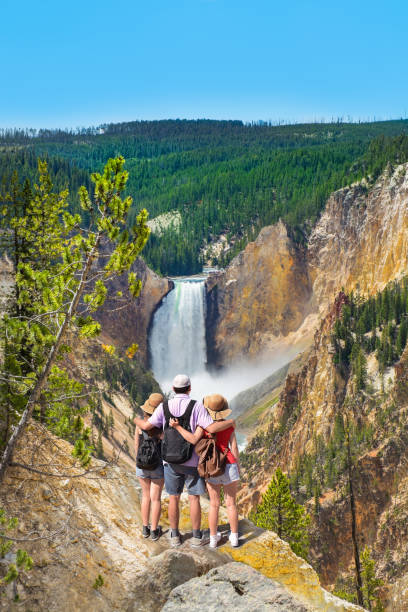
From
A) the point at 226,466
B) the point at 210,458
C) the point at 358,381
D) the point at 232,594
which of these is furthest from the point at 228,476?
the point at 358,381

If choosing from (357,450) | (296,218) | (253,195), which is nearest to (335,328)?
(357,450)

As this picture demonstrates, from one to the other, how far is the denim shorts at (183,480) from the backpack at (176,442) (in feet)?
0.59

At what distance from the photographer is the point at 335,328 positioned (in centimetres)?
5881

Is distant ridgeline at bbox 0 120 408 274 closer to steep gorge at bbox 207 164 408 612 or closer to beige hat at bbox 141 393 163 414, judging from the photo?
steep gorge at bbox 207 164 408 612

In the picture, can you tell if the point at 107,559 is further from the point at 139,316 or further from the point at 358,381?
the point at 139,316

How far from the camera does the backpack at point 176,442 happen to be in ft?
30.8

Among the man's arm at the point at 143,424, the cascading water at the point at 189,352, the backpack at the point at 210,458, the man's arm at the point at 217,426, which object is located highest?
the man's arm at the point at 217,426

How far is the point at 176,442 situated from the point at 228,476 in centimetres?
92

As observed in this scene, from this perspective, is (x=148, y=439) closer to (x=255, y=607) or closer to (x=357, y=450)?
(x=255, y=607)

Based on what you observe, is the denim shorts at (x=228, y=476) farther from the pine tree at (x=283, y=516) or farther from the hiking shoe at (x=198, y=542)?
the pine tree at (x=283, y=516)

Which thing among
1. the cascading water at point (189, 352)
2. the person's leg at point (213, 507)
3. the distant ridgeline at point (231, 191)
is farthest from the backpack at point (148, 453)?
the distant ridgeline at point (231, 191)

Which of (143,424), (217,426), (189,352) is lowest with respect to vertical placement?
(189,352)

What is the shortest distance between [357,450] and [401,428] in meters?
3.85

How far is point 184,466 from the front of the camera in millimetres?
9570
